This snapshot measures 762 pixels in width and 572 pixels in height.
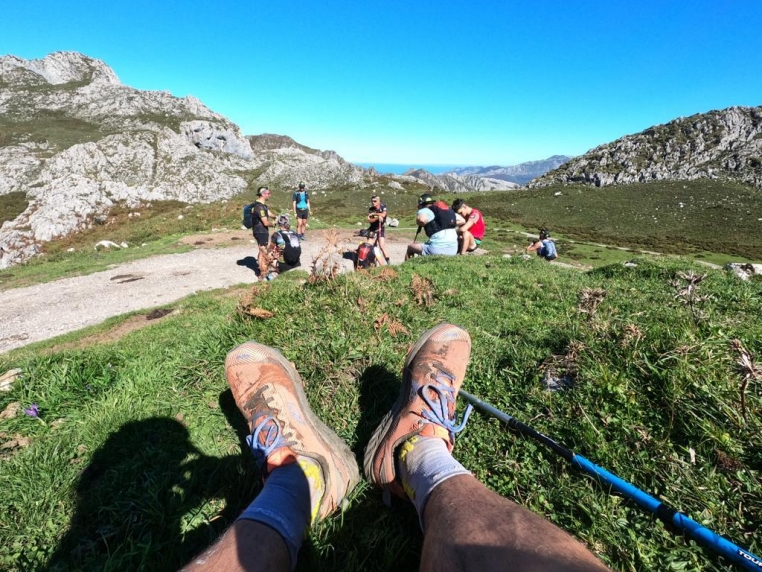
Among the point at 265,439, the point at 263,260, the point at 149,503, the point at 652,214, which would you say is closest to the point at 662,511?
the point at 265,439

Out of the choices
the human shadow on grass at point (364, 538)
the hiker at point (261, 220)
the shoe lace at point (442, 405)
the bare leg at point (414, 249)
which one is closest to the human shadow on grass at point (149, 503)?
the human shadow on grass at point (364, 538)

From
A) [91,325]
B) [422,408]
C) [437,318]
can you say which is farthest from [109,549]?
[91,325]

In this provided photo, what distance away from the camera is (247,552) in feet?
5.57

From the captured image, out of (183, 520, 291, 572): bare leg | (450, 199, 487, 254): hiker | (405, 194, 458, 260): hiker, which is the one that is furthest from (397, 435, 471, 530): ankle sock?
(450, 199, 487, 254): hiker

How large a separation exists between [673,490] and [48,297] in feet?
50.6

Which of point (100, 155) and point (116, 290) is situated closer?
point (116, 290)

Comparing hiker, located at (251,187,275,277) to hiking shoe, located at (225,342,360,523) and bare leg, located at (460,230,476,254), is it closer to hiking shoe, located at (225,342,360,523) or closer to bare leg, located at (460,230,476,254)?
bare leg, located at (460,230,476,254)

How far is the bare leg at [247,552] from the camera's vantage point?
1.63 m

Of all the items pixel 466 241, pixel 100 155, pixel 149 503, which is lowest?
pixel 149 503

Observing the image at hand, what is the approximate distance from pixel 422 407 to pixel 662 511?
1511mm

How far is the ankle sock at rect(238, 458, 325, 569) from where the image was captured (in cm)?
189

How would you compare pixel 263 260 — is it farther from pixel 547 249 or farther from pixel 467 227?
pixel 547 249

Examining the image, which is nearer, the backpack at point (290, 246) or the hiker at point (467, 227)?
the hiker at point (467, 227)

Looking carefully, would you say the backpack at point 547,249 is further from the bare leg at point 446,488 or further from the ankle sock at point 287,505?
the ankle sock at point 287,505
